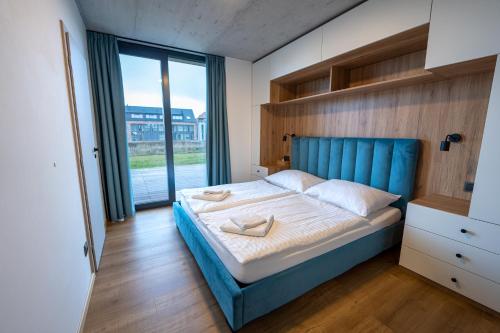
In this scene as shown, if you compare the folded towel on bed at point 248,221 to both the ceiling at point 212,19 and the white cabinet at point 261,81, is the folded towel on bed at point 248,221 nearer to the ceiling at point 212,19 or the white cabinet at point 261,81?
the ceiling at point 212,19

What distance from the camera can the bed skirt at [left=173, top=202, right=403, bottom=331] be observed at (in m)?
1.29

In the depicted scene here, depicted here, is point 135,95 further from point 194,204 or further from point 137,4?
point 194,204

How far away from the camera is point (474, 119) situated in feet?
5.79

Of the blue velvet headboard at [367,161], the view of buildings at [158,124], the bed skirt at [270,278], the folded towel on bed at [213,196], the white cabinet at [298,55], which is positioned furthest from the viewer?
the view of buildings at [158,124]

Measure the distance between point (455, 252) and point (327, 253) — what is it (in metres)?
1.00

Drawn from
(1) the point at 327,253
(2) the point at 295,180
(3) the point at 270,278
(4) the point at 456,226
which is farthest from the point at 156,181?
(4) the point at 456,226

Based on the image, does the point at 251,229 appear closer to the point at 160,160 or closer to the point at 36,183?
the point at 36,183

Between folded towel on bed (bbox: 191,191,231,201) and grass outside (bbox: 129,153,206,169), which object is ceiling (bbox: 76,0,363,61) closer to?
grass outside (bbox: 129,153,206,169)

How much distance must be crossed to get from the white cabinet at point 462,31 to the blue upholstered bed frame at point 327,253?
80 centimetres

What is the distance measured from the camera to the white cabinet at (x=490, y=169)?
1381mm

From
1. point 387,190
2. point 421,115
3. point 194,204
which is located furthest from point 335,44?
point 194,204

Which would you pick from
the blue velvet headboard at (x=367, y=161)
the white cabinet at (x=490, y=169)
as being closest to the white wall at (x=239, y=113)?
the blue velvet headboard at (x=367, y=161)

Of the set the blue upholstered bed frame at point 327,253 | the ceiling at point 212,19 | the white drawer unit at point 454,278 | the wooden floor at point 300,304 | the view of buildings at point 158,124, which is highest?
the ceiling at point 212,19

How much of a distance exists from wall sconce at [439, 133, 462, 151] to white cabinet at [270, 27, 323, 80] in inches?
60.0
